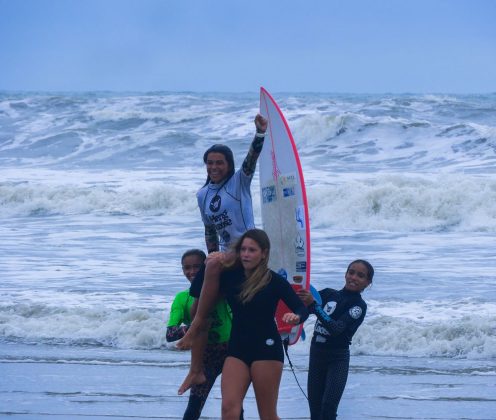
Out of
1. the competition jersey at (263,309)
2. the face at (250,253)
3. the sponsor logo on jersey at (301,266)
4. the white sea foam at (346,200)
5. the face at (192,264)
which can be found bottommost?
the white sea foam at (346,200)

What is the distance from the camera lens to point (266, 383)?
4105mm

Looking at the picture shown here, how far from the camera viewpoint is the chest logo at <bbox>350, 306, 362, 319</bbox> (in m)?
4.77

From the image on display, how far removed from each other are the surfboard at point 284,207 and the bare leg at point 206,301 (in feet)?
2.12

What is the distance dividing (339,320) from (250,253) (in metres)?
0.84

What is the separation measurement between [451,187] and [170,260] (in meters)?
8.04

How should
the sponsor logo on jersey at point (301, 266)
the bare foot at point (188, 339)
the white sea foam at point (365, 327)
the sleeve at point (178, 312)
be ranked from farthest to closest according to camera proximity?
the white sea foam at point (365, 327)
the sponsor logo on jersey at point (301, 266)
the sleeve at point (178, 312)
the bare foot at point (188, 339)

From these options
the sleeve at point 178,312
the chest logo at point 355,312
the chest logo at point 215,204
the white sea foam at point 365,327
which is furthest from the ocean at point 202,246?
the chest logo at point 215,204

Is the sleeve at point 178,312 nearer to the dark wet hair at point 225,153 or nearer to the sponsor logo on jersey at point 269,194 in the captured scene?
the dark wet hair at point 225,153

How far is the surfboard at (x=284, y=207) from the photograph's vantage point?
4.95 metres

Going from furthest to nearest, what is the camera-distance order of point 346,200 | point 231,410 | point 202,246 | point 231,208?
point 346,200, point 202,246, point 231,208, point 231,410

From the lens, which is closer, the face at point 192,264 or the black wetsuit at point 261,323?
the black wetsuit at point 261,323

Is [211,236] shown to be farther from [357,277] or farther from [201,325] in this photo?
[357,277]

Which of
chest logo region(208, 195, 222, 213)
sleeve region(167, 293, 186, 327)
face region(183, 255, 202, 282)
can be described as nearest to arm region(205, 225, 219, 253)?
chest logo region(208, 195, 222, 213)

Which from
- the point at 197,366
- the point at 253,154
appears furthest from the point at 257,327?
the point at 253,154
